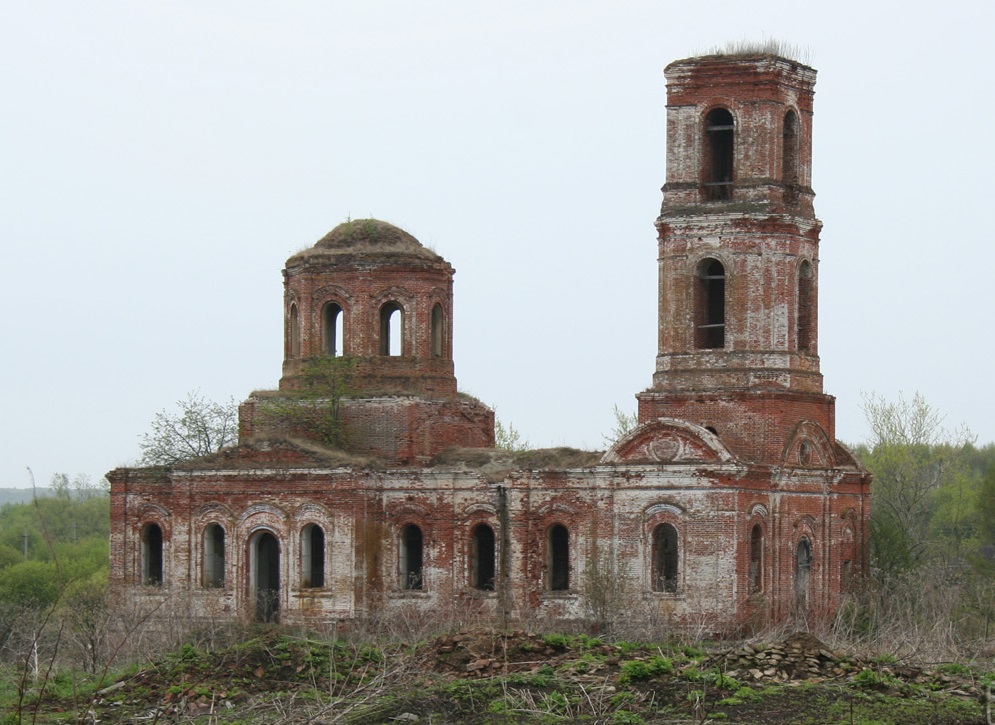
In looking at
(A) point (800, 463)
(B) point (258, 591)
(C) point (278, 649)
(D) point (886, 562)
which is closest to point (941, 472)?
(D) point (886, 562)

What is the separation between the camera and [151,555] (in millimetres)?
35812

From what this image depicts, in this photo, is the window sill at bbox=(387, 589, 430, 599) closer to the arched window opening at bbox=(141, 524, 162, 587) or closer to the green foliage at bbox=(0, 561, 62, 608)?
the arched window opening at bbox=(141, 524, 162, 587)

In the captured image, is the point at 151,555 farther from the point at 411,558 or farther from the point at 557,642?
the point at 557,642

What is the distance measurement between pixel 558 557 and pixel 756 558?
3.46 meters

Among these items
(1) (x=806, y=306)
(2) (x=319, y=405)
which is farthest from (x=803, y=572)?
(2) (x=319, y=405)

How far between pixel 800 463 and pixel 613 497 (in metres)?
3.46

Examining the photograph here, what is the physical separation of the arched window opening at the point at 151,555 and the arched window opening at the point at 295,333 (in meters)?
4.44

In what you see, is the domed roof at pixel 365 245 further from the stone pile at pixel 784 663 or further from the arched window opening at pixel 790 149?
the stone pile at pixel 784 663

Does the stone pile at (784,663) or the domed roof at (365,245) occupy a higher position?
the domed roof at (365,245)

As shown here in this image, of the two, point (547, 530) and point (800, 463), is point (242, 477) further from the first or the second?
point (800, 463)

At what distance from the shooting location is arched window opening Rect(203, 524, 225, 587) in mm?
35031

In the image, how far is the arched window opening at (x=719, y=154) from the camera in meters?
34.2

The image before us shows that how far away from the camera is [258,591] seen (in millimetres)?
34750

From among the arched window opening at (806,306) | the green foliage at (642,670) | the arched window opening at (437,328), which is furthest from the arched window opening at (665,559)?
the green foliage at (642,670)
